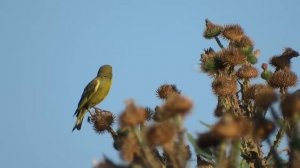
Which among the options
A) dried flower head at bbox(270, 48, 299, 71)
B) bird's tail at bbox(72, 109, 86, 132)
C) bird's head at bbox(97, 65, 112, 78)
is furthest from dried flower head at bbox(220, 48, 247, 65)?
bird's head at bbox(97, 65, 112, 78)

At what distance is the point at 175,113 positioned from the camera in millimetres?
2180

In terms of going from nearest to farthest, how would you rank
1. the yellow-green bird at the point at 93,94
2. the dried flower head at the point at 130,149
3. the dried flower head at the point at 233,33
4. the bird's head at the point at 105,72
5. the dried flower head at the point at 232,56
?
the dried flower head at the point at 130,149, the dried flower head at the point at 232,56, the dried flower head at the point at 233,33, the yellow-green bird at the point at 93,94, the bird's head at the point at 105,72

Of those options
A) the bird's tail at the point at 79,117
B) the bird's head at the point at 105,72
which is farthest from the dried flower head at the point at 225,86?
the bird's head at the point at 105,72

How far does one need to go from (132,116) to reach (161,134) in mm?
147

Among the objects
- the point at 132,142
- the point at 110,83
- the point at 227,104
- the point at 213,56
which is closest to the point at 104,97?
the point at 110,83

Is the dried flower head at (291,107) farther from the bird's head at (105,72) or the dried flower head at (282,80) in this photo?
the bird's head at (105,72)

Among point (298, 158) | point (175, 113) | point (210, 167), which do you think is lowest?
point (298, 158)

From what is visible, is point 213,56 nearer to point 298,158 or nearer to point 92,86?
point 298,158

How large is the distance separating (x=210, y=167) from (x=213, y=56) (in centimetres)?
209

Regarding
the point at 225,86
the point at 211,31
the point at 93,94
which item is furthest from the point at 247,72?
the point at 93,94

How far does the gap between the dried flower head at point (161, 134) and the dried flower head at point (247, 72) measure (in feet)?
14.3

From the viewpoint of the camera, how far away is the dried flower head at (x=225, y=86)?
593 cm

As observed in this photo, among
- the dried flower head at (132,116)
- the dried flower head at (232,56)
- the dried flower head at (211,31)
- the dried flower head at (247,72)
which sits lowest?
the dried flower head at (132,116)

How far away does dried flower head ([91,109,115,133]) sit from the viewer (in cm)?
693
